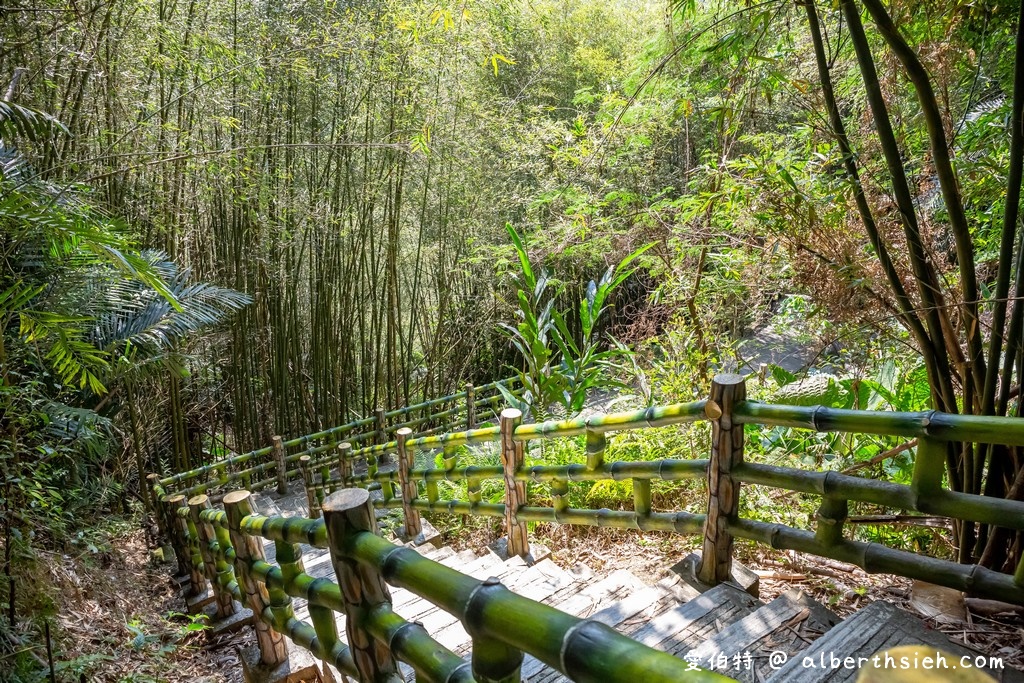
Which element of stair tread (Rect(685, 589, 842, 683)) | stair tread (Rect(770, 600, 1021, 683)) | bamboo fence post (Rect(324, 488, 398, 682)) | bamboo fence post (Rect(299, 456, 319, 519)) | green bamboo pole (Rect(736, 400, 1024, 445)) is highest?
green bamboo pole (Rect(736, 400, 1024, 445))

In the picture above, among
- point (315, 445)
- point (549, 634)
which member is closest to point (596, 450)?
point (549, 634)

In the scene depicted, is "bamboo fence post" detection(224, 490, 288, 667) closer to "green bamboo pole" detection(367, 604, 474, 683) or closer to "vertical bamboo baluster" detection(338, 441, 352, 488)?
"green bamboo pole" detection(367, 604, 474, 683)

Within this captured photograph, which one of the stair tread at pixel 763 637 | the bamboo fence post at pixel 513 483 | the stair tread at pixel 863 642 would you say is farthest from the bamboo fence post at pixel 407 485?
the stair tread at pixel 863 642

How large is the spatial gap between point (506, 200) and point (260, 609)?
4.68 metres

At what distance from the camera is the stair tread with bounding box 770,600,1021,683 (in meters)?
1.19

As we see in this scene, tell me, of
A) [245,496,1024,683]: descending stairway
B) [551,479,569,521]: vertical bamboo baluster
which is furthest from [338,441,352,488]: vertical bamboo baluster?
[551,479,569,521]: vertical bamboo baluster

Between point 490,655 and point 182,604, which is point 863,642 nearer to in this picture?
point 490,655

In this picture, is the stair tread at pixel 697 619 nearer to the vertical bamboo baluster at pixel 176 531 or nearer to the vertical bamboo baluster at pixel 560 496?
the vertical bamboo baluster at pixel 560 496

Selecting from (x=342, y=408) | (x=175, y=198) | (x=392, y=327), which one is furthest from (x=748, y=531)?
(x=342, y=408)

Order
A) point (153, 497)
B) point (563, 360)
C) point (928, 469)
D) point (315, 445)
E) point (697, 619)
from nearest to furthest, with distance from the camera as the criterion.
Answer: point (928, 469), point (697, 619), point (153, 497), point (563, 360), point (315, 445)

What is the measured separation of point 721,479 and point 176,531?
3152 millimetres

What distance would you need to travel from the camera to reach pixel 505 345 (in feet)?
22.7

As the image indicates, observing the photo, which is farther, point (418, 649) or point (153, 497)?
point (153, 497)

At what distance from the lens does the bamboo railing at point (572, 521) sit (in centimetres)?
71
